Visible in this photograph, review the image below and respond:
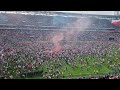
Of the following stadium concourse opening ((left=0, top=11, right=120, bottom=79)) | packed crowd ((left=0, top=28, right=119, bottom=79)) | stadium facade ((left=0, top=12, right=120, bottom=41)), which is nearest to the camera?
packed crowd ((left=0, top=28, right=119, bottom=79))

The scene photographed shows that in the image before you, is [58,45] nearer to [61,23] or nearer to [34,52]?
[61,23]

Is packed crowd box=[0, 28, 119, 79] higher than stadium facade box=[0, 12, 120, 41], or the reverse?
stadium facade box=[0, 12, 120, 41]

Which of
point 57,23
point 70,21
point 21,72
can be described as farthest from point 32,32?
point 21,72

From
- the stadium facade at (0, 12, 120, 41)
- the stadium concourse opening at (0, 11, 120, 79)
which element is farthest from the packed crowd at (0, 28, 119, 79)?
the stadium facade at (0, 12, 120, 41)

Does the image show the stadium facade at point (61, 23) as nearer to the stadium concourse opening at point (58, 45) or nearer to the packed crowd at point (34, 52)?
the stadium concourse opening at point (58, 45)

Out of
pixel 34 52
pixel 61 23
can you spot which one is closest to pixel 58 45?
pixel 61 23

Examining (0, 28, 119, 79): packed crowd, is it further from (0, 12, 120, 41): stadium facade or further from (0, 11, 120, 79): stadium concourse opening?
(0, 12, 120, 41): stadium facade
